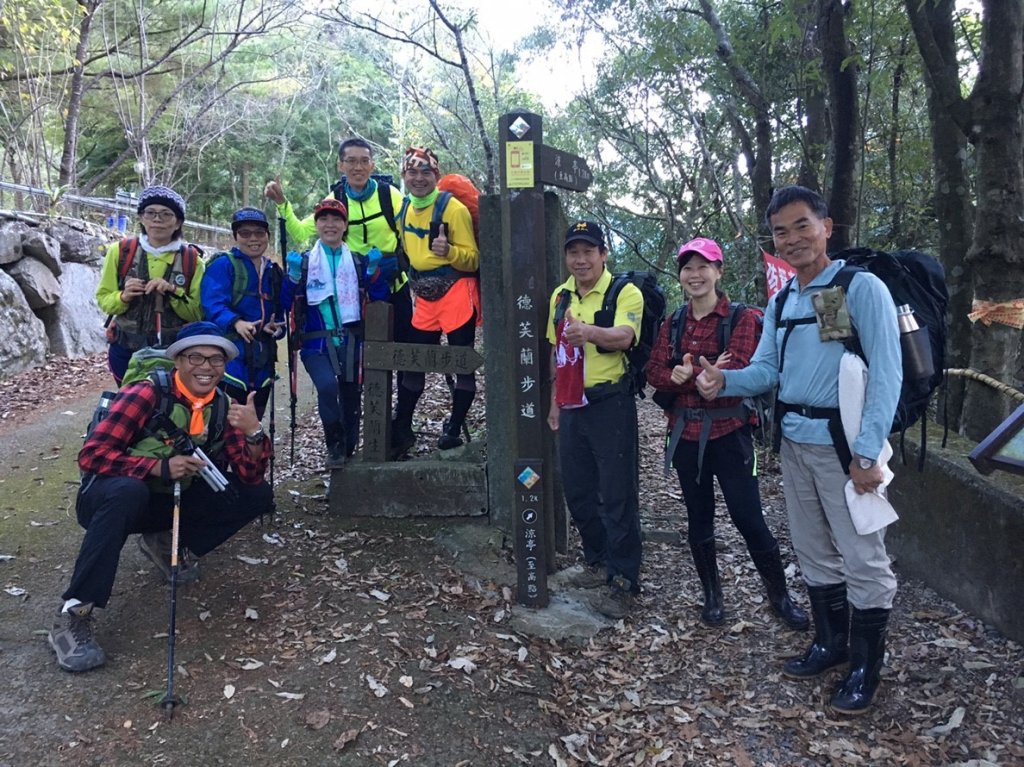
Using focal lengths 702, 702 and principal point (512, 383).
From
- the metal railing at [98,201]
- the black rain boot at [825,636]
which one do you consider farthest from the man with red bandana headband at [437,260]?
the metal railing at [98,201]

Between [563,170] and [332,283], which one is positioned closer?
[563,170]

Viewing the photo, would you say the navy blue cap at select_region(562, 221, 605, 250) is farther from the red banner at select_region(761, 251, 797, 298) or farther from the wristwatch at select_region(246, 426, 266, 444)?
the wristwatch at select_region(246, 426, 266, 444)

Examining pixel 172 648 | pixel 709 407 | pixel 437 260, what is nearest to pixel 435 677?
pixel 172 648

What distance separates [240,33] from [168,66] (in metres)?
4.96

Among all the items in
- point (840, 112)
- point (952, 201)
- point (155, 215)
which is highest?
point (840, 112)

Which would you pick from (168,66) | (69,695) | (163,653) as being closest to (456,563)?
(163,653)

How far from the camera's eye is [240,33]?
1530 centimetres

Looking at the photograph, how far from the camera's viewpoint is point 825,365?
3494 millimetres

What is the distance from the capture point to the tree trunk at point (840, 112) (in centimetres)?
600

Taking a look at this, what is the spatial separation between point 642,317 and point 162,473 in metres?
2.99

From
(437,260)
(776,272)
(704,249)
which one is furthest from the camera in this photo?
(776,272)

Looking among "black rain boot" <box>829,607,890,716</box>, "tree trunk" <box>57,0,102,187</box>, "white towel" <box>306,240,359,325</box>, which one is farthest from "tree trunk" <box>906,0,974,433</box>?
"tree trunk" <box>57,0,102,187</box>

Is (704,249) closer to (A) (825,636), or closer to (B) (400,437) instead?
(A) (825,636)

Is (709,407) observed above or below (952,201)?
below
